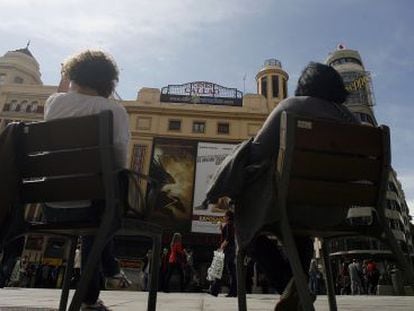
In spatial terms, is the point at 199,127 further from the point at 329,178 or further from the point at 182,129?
the point at 329,178

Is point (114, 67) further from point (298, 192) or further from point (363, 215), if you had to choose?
point (363, 215)

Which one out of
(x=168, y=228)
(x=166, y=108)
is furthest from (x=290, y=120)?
(x=166, y=108)

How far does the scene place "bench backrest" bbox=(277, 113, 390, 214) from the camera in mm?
1917

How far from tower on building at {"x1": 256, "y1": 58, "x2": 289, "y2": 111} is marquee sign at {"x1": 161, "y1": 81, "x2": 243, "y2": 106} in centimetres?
526

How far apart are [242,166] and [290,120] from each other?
1.40 feet

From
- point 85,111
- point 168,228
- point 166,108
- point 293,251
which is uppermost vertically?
point 166,108

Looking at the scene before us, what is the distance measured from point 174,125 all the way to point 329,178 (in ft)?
101

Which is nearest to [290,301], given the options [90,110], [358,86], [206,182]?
[90,110]

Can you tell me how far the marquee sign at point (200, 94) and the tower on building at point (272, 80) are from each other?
17.3ft

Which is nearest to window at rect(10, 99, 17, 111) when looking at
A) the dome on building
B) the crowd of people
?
the dome on building

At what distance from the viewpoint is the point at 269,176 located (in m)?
2.05

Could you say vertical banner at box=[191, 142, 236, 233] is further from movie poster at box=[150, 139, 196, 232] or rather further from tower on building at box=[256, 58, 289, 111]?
tower on building at box=[256, 58, 289, 111]

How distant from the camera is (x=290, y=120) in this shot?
1906mm

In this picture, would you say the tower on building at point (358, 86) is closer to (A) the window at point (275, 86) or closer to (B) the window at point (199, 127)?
(A) the window at point (275, 86)
